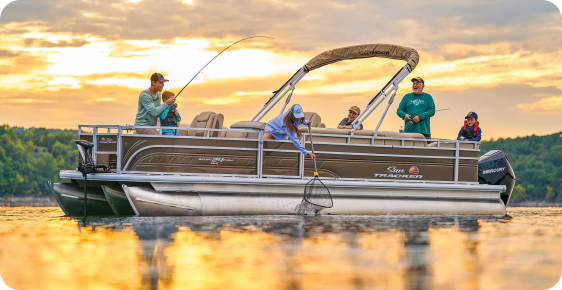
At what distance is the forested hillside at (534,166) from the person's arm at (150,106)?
9468cm

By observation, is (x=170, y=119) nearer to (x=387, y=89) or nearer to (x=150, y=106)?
(x=150, y=106)

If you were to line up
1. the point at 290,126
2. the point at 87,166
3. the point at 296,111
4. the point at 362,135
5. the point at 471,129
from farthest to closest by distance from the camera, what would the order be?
1. the point at 471,129
2. the point at 362,135
3. the point at 290,126
4. the point at 296,111
5. the point at 87,166

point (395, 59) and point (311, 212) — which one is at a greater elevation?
point (395, 59)

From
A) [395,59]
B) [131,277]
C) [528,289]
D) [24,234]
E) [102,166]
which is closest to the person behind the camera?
[528,289]

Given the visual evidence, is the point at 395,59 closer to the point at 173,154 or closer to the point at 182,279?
the point at 173,154

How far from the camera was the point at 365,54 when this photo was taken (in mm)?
13711

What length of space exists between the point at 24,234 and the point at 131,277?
3777 mm

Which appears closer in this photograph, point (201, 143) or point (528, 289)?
point (528, 289)

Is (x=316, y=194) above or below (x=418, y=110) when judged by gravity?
below

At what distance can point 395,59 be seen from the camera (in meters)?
13.9

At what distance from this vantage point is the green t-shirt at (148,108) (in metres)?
11.4

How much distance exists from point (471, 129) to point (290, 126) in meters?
4.81

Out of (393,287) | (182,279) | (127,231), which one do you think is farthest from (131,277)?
(127,231)

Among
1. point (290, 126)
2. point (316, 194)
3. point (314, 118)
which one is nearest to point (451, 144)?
point (314, 118)
